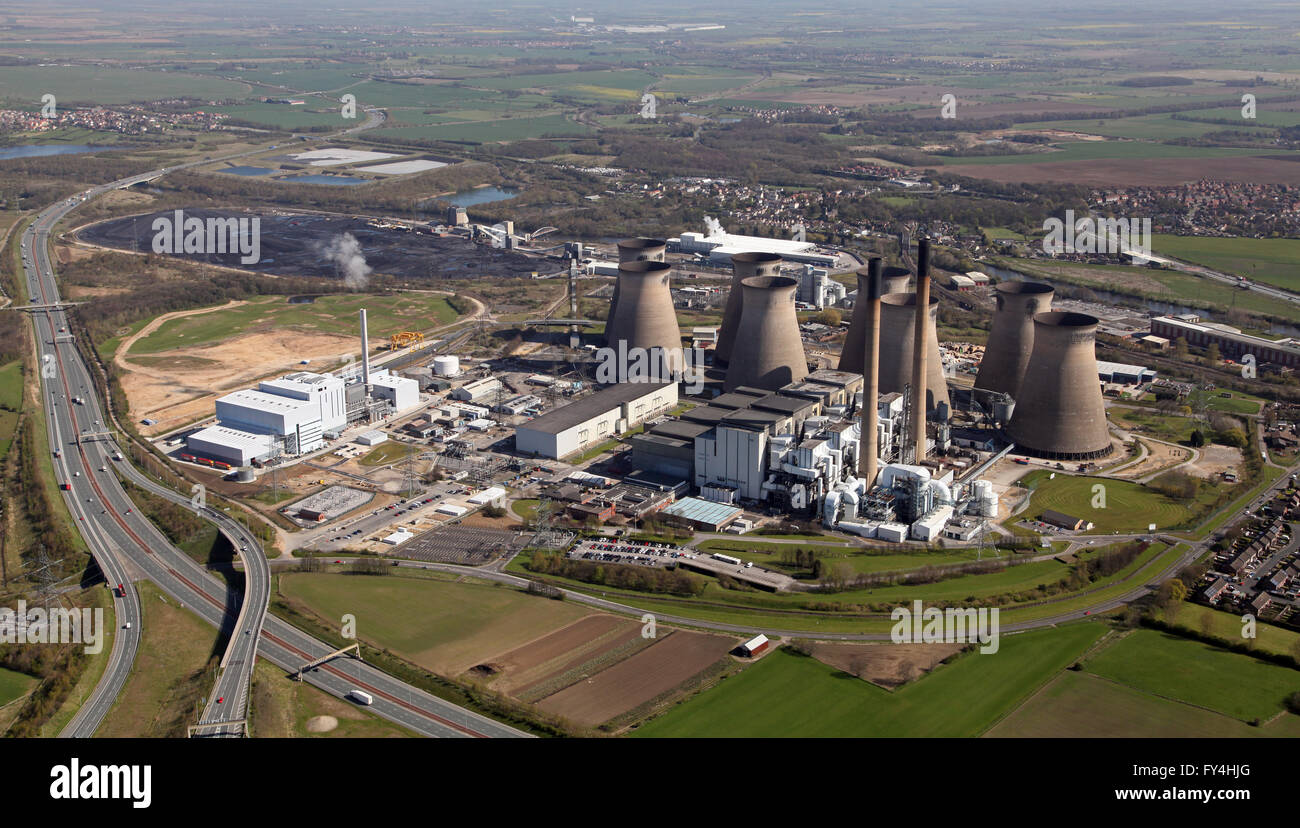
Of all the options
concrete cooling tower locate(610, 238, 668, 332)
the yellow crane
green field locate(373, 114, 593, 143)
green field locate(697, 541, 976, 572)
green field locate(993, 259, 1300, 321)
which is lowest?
green field locate(697, 541, 976, 572)

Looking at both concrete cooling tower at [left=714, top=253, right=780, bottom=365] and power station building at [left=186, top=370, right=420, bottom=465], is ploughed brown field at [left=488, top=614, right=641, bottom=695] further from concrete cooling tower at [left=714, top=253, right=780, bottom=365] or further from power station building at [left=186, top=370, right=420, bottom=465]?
concrete cooling tower at [left=714, top=253, right=780, bottom=365]

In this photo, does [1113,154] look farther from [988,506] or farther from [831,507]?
[831,507]

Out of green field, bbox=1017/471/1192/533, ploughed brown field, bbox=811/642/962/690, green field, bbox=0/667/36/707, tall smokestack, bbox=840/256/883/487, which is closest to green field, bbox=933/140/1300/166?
green field, bbox=1017/471/1192/533

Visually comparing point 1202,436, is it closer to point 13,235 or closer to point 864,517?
point 864,517

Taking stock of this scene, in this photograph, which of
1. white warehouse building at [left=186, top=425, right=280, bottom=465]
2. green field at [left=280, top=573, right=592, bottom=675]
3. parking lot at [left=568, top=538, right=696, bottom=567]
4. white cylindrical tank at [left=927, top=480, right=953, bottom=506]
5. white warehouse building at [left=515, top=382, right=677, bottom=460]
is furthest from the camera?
white warehouse building at [left=515, top=382, right=677, bottom=460]

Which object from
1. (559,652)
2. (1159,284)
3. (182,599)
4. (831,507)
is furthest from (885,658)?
(1159,284)

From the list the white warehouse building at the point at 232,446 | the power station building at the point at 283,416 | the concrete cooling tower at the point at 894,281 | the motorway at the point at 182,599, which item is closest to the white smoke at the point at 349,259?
the motorway at the point at 182,599
